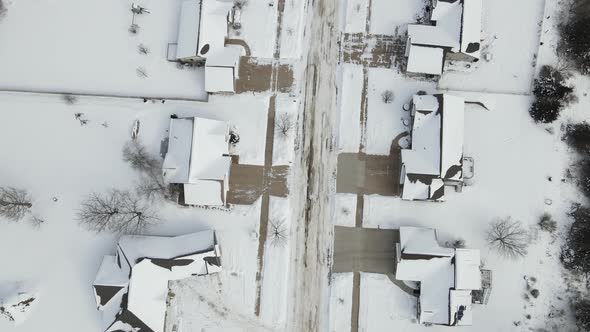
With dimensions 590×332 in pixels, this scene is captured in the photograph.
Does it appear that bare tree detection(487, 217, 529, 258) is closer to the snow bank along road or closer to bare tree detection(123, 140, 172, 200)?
the snow bank along road

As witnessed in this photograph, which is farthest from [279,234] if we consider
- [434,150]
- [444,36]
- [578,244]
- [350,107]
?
[578,244]

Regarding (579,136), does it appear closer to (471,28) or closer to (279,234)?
(471,28)

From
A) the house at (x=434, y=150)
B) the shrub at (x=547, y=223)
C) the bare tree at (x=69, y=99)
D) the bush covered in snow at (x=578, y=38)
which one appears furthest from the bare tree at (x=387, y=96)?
the bare tree at (x=69, y=99)

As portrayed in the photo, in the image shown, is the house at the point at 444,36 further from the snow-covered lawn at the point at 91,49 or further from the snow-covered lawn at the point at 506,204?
the snow-covered lawn at the point at 91,49

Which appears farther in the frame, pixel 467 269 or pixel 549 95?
pixel 549 95

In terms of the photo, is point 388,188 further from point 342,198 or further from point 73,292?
point 73,292

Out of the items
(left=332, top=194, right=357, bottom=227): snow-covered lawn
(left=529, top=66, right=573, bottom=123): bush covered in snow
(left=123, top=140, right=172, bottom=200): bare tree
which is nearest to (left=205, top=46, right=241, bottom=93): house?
(left=123, top=140, right=172, bottom=200): bare tree
